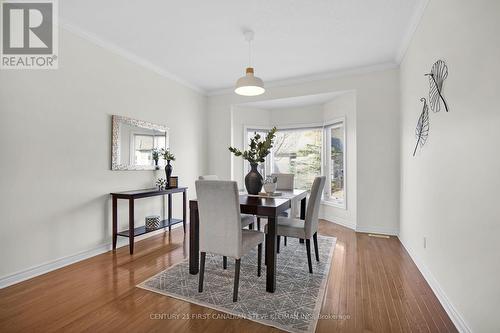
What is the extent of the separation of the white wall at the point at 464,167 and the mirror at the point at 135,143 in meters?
3.58

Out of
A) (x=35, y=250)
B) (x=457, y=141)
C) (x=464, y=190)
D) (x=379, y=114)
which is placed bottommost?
(x=35, y=250)

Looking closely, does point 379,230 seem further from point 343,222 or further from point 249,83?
point 249,83

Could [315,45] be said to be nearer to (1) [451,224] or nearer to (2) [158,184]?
(1) [451,224]

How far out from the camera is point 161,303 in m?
1.97

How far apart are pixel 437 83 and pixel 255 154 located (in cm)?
177

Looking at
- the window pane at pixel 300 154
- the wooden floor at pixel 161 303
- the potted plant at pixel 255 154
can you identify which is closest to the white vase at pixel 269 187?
the potted plant at pixel 255 154

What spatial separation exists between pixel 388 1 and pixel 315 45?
99 centimetres

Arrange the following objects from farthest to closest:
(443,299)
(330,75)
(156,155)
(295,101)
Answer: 1. (295,101)
2. (330,75)
3. (156,155)
4. (443,299)

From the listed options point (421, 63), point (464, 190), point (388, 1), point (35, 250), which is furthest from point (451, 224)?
point (35, 250)

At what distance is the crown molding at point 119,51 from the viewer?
9.09 ft

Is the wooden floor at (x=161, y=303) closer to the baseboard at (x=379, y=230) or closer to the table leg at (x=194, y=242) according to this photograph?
the table leg at (x=194, y=242)

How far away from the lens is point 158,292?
7.00 feet

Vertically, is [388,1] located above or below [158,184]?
above

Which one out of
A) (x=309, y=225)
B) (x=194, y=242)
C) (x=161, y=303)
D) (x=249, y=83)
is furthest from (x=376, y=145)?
(x=161, y=303)
